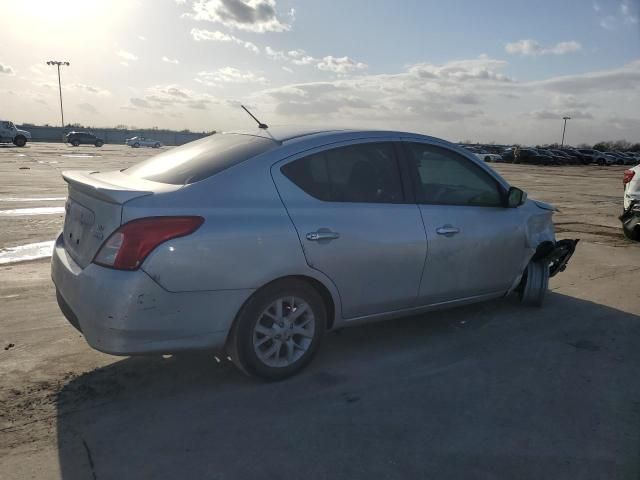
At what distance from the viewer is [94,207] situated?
3305 millimetres

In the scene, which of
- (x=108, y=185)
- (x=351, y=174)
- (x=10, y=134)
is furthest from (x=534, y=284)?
(x=10, y=134)

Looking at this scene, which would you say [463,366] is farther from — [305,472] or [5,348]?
[5,348]

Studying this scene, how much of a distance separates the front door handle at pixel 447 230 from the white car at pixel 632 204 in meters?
5.59

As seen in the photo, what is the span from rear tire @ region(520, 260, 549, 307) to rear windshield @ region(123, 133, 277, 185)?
9.62 feet

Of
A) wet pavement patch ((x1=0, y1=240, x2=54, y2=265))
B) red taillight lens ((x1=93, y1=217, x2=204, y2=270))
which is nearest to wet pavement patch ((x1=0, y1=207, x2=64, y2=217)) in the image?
wet pavement patch ((x1=0, y1=240, x2=54, y2=265))

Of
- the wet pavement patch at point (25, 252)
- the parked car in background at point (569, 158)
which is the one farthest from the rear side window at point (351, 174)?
the parked car in background at point (569, 158)

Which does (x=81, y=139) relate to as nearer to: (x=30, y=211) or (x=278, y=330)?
(x=30, y=211)

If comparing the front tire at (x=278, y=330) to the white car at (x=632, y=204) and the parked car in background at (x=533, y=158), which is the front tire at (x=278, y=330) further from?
the parked car in background at (x=533, y=158)

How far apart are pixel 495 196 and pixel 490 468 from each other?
258cm

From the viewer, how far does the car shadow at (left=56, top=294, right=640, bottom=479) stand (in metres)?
2.73

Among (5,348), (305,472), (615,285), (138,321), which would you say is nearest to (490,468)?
(305,472)

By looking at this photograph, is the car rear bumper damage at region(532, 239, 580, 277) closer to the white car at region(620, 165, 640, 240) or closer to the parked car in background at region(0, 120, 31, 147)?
the white car at region(620, 165, 640, 240)

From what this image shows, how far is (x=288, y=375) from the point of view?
365 centimetres

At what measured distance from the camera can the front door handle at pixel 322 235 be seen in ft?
11.4
